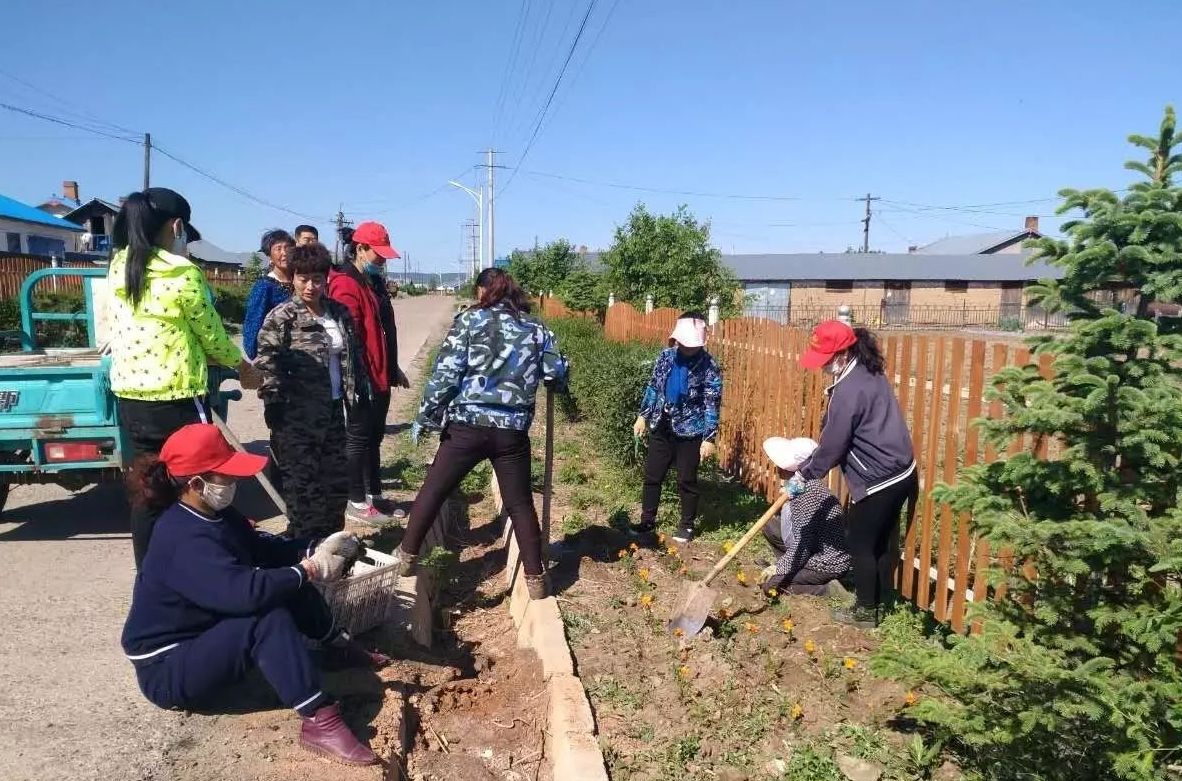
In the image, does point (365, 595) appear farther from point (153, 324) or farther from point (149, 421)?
point (153, 324)

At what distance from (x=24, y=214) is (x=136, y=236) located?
3386 centimetres

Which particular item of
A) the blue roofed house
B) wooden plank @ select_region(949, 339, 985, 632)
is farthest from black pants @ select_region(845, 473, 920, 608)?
the blue roofed house

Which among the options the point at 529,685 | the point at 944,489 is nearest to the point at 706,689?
the point at 529,685

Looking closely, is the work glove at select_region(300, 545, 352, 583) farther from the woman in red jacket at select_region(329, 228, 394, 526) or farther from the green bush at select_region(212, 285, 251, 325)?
the green bush at select_region(212, 285, 251, 325)

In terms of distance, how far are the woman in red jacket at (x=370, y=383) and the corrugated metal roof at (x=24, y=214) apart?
30.6m

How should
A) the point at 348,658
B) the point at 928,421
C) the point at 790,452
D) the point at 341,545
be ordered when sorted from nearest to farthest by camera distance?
the point at 341,545 → the point at 348,658 → the point at 928,421 → the point at 790,452

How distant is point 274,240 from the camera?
516cm

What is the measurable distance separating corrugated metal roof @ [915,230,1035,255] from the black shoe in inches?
2210

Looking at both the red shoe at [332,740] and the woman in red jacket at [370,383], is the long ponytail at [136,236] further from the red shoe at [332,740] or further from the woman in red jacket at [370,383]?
the red shoe at [332,740]

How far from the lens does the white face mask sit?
2.80 metres

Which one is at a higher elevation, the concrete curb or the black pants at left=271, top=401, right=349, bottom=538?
the black pants at left=271, top=401, right=349, bottom=538

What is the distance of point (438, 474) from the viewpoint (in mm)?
4008

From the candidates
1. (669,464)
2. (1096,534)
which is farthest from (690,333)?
(1096,534)

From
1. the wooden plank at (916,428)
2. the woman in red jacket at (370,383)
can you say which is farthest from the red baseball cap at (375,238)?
the wooden plank at (916,428)
